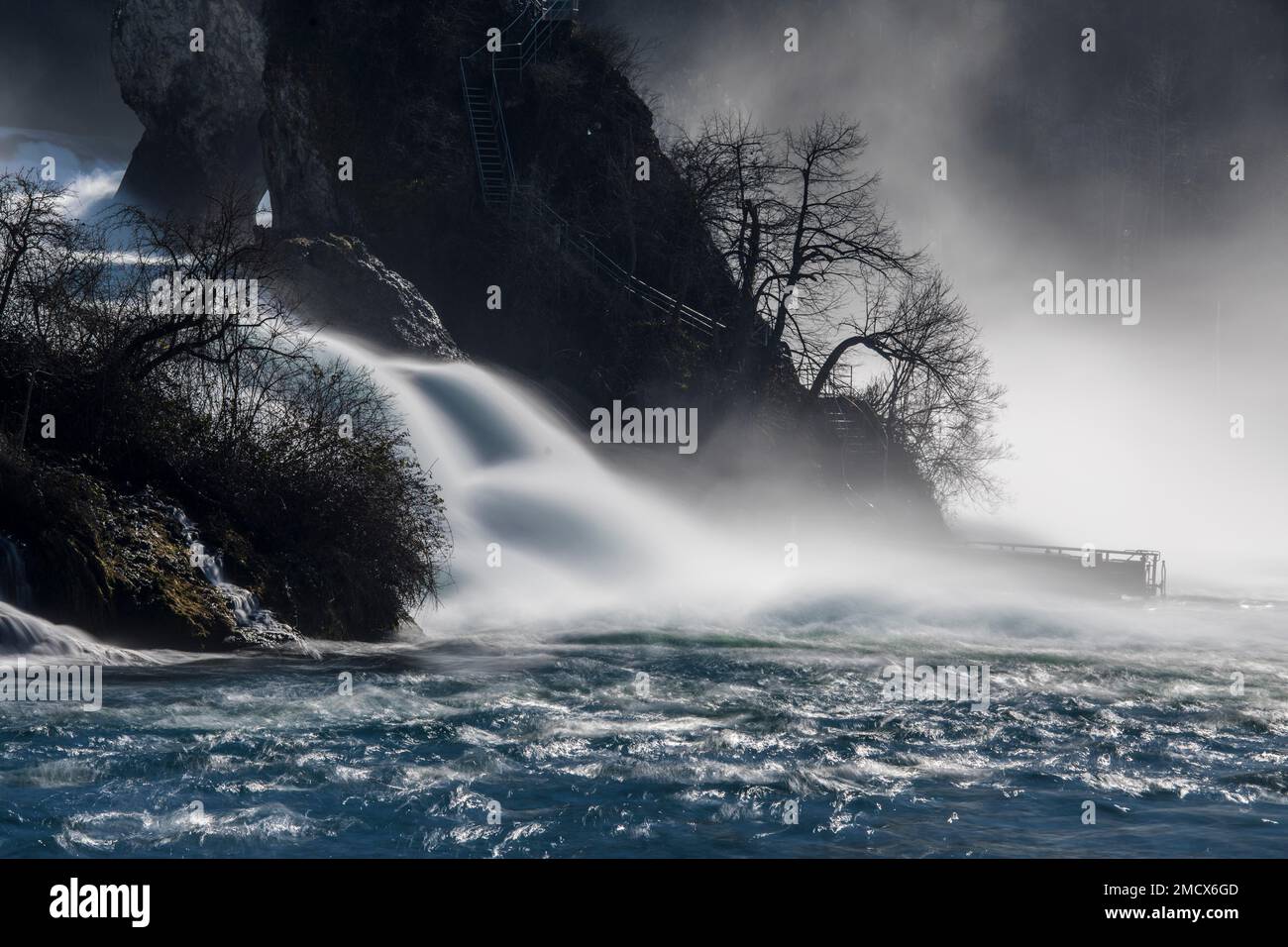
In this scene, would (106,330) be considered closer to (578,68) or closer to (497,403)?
(497,403)

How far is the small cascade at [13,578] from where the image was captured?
19.2m

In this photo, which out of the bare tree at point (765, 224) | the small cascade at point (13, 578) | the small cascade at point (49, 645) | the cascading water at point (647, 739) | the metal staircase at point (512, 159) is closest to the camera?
the cascading water at point (647, 739)

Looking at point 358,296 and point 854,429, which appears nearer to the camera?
point 358,296

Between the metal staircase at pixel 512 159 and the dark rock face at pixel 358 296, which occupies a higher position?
the metal staircase at pixel 512 159

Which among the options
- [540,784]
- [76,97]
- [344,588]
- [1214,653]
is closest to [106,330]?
[344,588]

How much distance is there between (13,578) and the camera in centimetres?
1923
